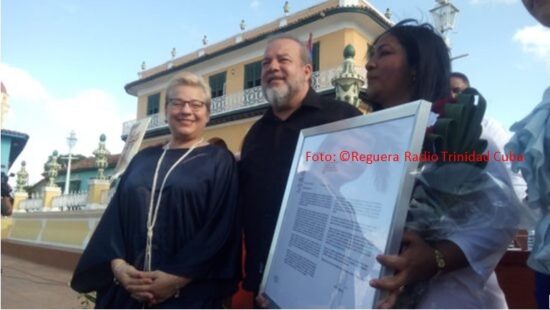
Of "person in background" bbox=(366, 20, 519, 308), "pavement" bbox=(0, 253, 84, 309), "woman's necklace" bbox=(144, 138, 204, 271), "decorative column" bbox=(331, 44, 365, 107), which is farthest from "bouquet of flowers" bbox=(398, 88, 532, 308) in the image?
"pavement" bbox=(0, 253, 84, 309)

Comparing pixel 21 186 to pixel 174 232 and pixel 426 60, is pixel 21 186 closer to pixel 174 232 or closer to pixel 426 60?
pixel 174 232

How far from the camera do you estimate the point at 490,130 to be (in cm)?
143

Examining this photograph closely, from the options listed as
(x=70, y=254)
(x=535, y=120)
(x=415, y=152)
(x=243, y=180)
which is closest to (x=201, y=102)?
(x=243, y=180)

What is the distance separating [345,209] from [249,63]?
54.3 feet

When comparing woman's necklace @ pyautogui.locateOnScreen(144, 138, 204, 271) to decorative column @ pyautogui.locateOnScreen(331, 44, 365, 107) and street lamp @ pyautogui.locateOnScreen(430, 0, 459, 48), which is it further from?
street lamp @ pyautogui.locateOnScreen(430, 0, 459, 48)

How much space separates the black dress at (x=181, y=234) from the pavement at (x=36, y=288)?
4148 millimetres

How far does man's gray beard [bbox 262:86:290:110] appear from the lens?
2148mm

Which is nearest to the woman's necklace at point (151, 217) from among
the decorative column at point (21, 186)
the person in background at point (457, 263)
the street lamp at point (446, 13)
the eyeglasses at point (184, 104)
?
the eyeglasses at point (184, 104)

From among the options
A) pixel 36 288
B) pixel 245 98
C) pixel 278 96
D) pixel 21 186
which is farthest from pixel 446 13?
pixel 21 186

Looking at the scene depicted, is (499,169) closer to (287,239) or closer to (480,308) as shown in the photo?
(480,308)

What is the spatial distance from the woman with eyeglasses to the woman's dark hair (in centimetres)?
96

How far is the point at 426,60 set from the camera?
1.62 metres

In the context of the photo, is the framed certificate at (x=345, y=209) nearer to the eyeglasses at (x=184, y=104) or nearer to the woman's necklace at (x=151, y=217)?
the woman's necklace at (x=151, y=217)

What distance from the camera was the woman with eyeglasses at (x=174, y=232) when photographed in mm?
1925
